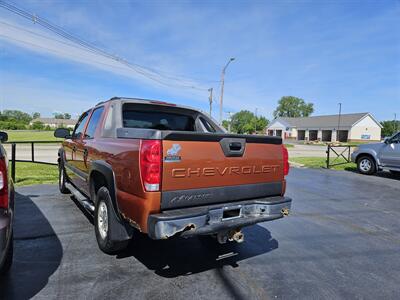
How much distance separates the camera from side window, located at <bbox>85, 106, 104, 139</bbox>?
15.1 ft

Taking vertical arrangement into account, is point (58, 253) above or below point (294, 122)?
below

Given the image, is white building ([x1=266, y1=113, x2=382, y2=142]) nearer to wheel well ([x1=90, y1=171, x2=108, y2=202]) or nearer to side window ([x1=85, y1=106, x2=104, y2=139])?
side window ([x1=85, y1=106, x2=104, y2=139])

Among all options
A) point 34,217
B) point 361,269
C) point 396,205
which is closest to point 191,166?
point 361,269

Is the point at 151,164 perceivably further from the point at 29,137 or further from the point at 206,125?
the point at 29,137

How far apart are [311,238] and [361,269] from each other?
3.47 feet

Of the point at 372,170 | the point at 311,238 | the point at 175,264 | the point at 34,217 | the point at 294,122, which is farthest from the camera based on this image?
the point at 294,122

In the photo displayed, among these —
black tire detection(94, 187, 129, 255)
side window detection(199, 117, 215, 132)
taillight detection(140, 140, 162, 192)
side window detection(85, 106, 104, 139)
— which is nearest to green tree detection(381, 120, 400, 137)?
side window detection(199, 117, 215, 132)

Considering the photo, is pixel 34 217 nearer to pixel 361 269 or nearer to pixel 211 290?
pixel 211 290

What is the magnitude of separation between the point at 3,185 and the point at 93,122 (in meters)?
2.40

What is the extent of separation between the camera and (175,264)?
3.64m

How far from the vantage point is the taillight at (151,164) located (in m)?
2.77

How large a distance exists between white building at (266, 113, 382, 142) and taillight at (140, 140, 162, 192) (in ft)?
205

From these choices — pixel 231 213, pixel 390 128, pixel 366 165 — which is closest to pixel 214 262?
pixel 231 213

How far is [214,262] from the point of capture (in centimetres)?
373
